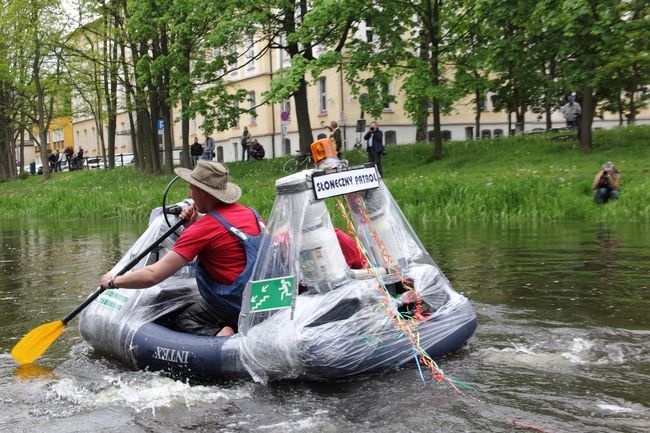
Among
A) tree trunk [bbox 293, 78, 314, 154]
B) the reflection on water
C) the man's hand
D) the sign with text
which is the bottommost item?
the reflection on water

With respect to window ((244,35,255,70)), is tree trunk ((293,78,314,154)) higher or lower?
lower

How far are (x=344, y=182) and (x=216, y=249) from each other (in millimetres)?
1039

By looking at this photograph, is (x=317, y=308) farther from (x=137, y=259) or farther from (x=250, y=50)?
(x=250, y=50)

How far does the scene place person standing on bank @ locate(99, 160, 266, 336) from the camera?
616 cm

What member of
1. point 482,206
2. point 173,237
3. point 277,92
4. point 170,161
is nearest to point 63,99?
point 170,161

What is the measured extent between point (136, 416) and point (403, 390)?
1.71 meters

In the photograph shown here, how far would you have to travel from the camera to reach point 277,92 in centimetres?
2497

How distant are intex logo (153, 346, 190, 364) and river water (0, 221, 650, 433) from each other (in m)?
0.15

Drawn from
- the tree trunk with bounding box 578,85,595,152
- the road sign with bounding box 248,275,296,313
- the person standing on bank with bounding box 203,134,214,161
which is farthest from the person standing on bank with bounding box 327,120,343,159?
the road sign with bounding box 248,275,296,313

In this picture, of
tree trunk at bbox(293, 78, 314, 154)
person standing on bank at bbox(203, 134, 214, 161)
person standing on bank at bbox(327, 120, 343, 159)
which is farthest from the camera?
person standing on bank at bbox(203, 134, 214, 161)

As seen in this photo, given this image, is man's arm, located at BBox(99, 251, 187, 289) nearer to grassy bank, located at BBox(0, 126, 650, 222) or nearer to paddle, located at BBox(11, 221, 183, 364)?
paddle, located at BBox(11, 221, 183, 364)

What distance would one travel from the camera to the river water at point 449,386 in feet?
17.0

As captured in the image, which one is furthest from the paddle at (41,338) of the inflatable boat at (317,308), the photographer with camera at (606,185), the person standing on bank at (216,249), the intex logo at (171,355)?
the photographer with camera at (606,185)

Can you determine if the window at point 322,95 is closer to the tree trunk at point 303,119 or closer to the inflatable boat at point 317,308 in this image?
the tree trunk at point 303,119
